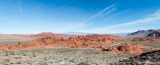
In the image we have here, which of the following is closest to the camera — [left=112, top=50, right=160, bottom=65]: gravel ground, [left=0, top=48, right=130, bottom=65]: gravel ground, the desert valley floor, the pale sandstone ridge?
[left=112, top=50, right=160, bottom=65]: gravel ground

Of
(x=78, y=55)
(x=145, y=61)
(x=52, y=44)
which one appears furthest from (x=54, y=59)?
(x=52, y=44)

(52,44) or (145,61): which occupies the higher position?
(52,44)

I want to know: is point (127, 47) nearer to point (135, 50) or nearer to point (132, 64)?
point (135, 50)

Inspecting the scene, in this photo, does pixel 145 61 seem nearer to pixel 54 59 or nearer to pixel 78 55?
pixel 54 59

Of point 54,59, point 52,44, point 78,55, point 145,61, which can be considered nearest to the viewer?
point 145,61

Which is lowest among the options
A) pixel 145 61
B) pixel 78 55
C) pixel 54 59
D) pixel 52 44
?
pixel 78 55

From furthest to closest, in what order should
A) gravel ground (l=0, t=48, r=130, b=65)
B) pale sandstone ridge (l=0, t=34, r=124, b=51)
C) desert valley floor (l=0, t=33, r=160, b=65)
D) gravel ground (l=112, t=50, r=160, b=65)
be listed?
pale sandstone ridge (l=0, t=34, r=124, b=51) → desert valley floor (l=0, t=33, r=160, b=65) → gravel ground (l=0, t=48, r=130, b=65) → gravel ground (l=112, t=50, r=160, b=65)

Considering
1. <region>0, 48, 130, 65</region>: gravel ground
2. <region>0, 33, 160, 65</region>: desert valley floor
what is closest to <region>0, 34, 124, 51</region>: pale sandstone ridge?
<region>0, 33, 160, 65</region>: desert valley floor

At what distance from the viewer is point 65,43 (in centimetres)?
6962

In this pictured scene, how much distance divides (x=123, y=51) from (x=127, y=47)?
1.96 m

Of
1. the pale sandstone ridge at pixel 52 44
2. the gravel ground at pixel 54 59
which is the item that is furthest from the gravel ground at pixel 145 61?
the pale sandstone ridge at pixel 52 44

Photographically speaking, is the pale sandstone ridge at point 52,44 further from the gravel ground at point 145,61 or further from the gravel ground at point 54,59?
the gravel ground at point 145,61

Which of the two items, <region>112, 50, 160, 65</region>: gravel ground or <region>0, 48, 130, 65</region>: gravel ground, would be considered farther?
<region>0, 48, 130, 65</region>: gravel ground

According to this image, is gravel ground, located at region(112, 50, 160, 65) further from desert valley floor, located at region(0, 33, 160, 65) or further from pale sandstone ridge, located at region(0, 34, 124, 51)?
pale sandstone ridge, located at region(0, 34, 124, 51)
